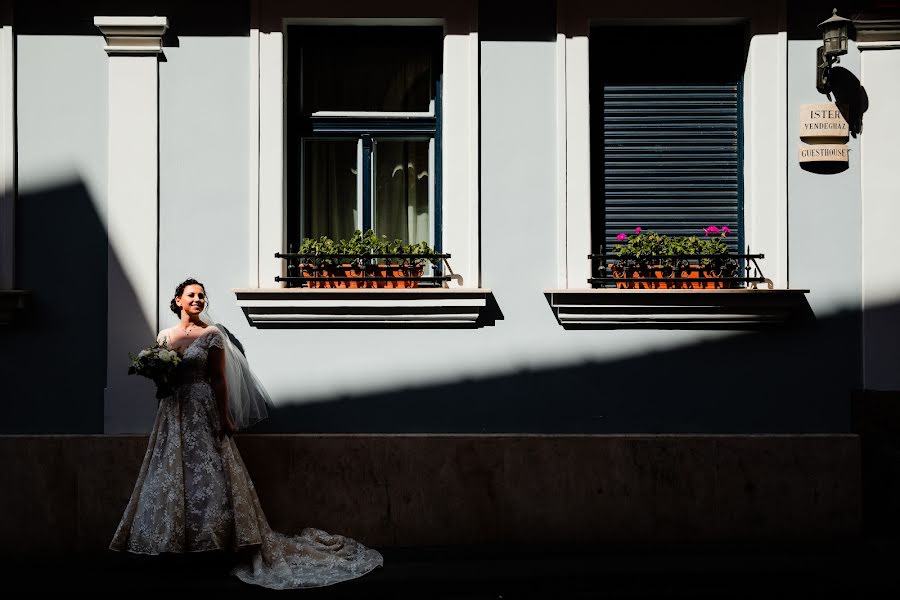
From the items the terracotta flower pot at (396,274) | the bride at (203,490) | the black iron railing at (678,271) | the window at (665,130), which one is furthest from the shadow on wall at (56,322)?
the window at (665,130)

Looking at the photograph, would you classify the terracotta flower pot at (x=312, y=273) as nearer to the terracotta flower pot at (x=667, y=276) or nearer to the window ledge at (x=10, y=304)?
the window ledge at (x=10, y=304)

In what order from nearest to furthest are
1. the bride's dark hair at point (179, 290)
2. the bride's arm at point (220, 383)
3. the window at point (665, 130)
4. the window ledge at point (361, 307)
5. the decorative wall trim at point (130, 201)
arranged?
the bride's arm at point (220, 383)
the bride's dark hair at point (179, 290)
the window ledge at point (361, 307)
the decorative wall trim at point (130, 201)
the window at point (665, 130)

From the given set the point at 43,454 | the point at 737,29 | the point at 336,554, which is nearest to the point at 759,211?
the point at 737,29

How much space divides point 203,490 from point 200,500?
0.22 feet

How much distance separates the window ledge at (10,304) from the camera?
6273 millimetres

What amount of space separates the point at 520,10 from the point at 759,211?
7.73ft

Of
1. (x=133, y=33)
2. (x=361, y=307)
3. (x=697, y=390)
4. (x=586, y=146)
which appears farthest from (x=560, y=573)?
(x=133, y=33)

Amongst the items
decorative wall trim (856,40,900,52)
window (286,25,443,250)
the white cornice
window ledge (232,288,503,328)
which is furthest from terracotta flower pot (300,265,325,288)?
decorative wall trim (856,40,900,52)

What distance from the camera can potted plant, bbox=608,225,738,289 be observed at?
642 cm

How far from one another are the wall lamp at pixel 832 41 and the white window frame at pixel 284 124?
2.55 metres

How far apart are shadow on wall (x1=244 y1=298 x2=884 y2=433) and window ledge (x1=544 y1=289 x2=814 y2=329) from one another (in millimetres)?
164

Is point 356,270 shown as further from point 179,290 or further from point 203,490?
point 203,490

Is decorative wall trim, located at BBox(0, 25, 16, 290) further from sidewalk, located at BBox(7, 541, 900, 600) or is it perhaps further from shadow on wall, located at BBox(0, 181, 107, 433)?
sidewalk, located at BBox(7, 541, 900, 600)

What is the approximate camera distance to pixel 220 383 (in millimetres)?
5750
